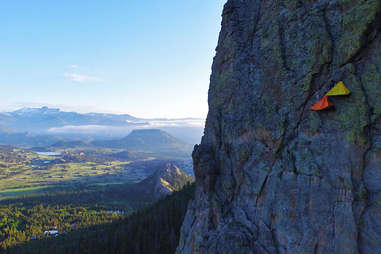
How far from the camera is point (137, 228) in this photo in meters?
79.4

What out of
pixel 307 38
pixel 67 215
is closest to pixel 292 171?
pixel 307 38

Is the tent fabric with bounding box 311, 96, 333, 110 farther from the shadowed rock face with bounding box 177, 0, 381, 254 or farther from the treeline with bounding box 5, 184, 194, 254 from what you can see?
the treeline with bounding box 5, 184, 194, 254

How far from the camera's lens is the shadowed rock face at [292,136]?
13625 mm

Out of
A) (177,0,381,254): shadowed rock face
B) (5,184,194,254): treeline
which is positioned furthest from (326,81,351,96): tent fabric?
(5,184,194,254): treeline

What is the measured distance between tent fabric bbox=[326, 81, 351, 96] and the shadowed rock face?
43cm

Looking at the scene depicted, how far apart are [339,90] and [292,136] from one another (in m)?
4.71

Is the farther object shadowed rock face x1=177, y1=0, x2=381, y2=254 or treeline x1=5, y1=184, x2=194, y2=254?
treeline x1=5, y1=184, x2=194, y2=254

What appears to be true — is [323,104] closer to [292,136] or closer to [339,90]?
[339,90]

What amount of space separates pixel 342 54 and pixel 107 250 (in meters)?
77.3

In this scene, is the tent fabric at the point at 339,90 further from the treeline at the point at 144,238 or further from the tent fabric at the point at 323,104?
the treeline at the point at 144,238

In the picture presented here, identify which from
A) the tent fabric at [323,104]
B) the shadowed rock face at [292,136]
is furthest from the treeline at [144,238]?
the tent fabric at [323,104]

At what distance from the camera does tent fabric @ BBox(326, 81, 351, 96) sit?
14305mm

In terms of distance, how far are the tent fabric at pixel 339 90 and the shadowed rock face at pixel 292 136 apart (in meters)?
0.43

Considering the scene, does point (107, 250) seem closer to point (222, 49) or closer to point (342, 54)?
point (222, 49)
